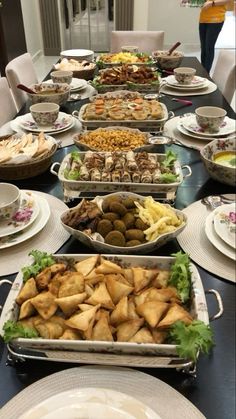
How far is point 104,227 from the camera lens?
0.61 metres

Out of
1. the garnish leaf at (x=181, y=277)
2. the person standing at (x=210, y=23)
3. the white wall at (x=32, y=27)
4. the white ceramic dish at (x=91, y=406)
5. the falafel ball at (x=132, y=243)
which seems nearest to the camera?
the white ceramic dish at (x=91, y=406)

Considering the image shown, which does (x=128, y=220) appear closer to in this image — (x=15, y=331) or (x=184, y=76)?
(x=15, y=331)

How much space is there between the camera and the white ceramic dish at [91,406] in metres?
0.38

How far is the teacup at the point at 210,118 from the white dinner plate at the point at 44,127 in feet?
1.20

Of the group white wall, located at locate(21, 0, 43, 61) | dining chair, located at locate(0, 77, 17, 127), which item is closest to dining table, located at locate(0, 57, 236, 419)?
dining chair, located at locate(0, 77, 17, 127)

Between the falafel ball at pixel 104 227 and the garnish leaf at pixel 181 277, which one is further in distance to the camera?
the falafel ball at pixel 104 227

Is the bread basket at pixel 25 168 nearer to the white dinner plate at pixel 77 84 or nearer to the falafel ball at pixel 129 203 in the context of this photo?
the falafel ball at pixel 129 203

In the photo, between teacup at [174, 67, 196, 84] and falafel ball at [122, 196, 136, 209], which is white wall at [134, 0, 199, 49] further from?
falafel ball at [122, 196, 136, 209]

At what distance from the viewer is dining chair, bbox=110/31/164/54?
2.04 meters

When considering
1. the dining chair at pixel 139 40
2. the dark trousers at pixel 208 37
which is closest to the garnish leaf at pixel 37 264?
the dining chair at pixel 139 40

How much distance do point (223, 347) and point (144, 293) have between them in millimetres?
117


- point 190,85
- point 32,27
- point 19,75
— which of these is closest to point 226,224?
point 190,85

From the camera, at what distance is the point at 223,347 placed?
469mm

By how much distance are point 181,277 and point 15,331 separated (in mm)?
215
